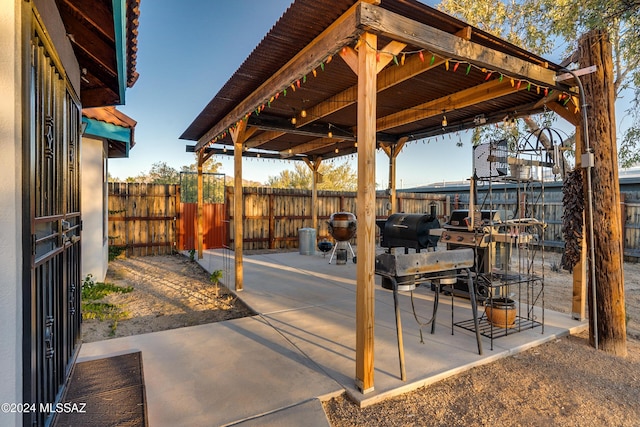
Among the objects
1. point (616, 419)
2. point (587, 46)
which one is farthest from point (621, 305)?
point (587, 46)

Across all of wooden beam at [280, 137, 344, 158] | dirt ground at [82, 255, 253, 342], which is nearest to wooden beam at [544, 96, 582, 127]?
wooden beam at [280, 137, 344, 158]

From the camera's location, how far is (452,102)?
4617mm

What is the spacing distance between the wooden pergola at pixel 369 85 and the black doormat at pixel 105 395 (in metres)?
1.49

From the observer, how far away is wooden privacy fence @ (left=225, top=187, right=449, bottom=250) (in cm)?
975

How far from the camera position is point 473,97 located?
14.2ft

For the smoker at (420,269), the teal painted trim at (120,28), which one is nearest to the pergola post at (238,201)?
the teal painted trim at (120,28)

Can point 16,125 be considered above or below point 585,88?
below

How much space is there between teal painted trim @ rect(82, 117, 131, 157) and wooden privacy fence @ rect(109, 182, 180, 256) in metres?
3.68

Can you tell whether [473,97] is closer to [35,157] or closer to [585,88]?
[585,88]

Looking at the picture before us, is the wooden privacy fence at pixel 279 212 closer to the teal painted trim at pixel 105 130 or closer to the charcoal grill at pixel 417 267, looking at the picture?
the teal painted trim at pixel 105 130

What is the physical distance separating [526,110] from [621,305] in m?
2.78

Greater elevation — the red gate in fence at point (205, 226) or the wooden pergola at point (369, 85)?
the wooden pergola at point (369, 85)

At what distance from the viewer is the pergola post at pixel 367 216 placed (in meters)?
2.31

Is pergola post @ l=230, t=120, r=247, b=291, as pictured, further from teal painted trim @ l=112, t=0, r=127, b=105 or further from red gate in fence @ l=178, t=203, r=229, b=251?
red gate in fence @ l=178, t=203, r=229, b=251
